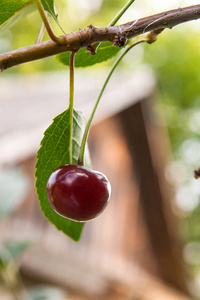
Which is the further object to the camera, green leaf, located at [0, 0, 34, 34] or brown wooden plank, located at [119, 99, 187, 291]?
brown wooden plank, located at [119, 99, 187, 291]

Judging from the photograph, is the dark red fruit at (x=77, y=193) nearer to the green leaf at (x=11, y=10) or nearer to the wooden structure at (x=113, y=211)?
the green leaf at (x=11, y=10)

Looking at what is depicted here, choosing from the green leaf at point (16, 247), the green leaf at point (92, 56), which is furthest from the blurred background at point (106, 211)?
the green leaf at point (92, 56)

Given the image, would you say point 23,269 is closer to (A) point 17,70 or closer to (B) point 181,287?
(B) point 181,287

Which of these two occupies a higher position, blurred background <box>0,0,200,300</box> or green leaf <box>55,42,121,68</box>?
blurred background <box>0,0,200,300</box>

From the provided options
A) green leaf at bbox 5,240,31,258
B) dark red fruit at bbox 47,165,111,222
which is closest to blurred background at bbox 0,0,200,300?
green leaf at bbox 5,240,31,258

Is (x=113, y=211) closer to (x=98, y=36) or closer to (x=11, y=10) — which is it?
(x=11, y=10)

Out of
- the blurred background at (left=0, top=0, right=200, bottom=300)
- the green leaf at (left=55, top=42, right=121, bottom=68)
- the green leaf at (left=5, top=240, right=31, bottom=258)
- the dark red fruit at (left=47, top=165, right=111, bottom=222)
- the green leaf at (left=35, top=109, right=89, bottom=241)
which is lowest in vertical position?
the dark red fruit at (left=47, top=165, right=111, bottom=222)

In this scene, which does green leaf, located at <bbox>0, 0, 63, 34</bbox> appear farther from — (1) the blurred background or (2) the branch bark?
Result: (1) the blurred background
